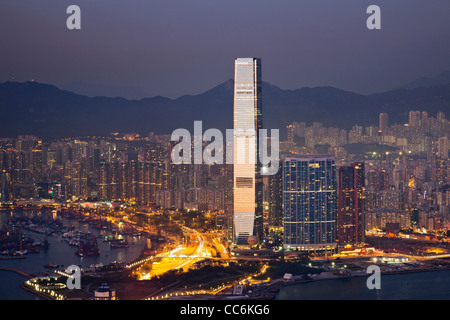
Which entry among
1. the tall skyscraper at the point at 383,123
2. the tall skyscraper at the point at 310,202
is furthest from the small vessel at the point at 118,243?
the tall skyscraper at the point at 383,123

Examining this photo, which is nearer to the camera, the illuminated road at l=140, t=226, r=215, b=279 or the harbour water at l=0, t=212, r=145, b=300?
the harbour water at l=0, t=212, r=145, b=300

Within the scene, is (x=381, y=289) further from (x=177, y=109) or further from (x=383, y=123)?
(x=177, y=109)

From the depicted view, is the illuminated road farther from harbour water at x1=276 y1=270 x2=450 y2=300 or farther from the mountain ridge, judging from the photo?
the mountain ridge

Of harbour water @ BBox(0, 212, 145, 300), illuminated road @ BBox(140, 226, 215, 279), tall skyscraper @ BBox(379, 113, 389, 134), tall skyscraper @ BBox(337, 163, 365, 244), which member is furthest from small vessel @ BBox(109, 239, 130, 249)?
tall skyscraper @ BBox(379, 113, 389, 134)

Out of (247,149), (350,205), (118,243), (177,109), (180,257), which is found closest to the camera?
(180,257)

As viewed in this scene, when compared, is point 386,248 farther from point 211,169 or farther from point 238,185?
point 211,169

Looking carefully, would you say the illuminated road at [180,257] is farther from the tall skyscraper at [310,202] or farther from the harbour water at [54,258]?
the tall skyscraper at [310,202]

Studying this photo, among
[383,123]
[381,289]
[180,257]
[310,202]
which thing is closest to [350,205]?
[310,202]
